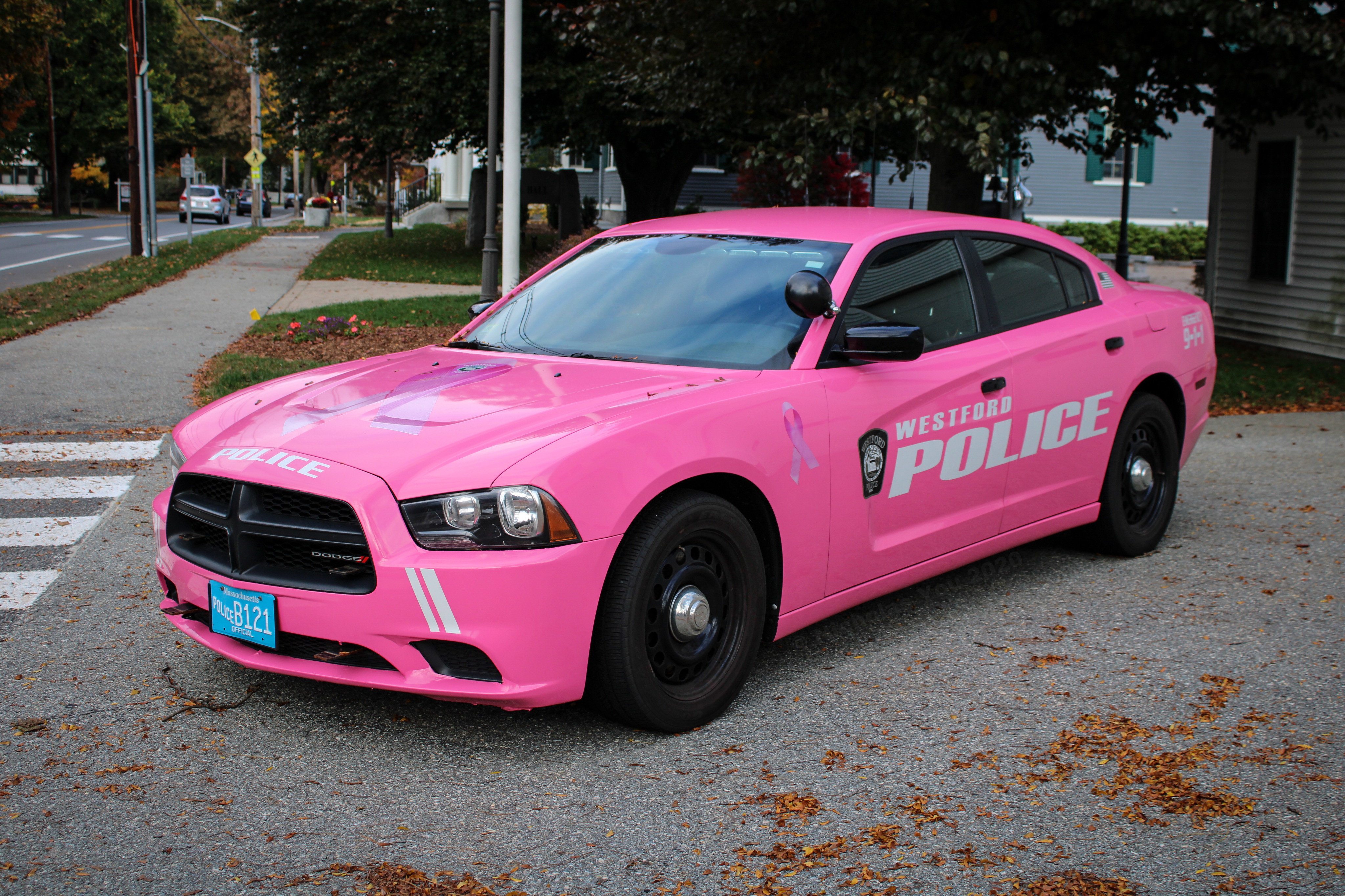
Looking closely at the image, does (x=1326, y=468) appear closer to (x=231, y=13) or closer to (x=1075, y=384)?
(x=1075, y=384)

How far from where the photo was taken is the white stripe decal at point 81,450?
7.77 metres

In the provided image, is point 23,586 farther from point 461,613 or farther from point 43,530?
point 461,613

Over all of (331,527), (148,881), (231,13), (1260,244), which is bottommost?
(148,881)

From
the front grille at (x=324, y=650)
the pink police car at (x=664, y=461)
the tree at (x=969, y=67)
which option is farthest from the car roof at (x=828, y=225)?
the tree at (x=969, y=67)

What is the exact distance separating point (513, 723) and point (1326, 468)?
22.0 ft

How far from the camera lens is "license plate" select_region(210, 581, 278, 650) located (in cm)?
353

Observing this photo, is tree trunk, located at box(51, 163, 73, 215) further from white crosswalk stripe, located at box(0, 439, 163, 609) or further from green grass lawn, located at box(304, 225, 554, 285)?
white crosswalk stripe, located at box(0, 439, 163, 609)

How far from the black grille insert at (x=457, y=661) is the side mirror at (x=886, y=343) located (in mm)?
1681

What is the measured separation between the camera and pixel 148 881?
2873mm

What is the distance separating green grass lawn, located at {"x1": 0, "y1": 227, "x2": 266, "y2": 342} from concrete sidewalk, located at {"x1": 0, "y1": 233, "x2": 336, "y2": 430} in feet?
0.74

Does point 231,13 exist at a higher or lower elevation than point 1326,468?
higher

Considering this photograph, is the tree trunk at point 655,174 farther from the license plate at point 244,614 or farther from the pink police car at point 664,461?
the license plate at point 244,614

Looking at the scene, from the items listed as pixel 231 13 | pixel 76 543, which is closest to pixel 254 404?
pixel 76 543

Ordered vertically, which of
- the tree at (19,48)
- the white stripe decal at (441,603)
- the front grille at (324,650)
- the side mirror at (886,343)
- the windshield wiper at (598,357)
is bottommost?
the front grille at (324,650)
